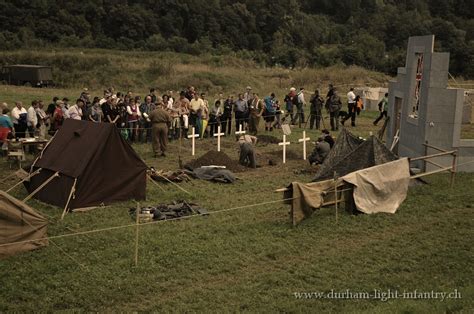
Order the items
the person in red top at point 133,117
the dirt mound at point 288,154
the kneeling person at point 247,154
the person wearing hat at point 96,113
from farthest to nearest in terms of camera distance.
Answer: the person in red top at point 133,117 < the person wearing hat at point 96,113 < the dirt mound at point 288,154 < the kneeling person at point 247,154

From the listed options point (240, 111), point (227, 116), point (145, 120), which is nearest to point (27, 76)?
point (227, 116)

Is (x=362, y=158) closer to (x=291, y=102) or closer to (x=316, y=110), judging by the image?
(x=316, y=110)

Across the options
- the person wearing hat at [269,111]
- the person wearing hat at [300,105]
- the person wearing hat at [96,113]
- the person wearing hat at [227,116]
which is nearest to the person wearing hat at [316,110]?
the person wearing hat at [300,105]

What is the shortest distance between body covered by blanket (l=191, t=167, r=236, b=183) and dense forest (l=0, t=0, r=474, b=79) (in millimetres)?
49515

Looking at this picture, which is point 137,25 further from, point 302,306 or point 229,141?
point 302,306

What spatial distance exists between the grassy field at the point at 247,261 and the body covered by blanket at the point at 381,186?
32 cm

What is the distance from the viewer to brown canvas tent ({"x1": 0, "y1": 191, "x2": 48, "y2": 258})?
10914mm

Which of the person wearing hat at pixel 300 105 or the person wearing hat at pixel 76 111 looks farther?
the person wearing hat at pixel 300 105

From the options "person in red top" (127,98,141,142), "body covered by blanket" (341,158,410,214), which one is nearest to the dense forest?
"person in red top" (127,98,141,142)

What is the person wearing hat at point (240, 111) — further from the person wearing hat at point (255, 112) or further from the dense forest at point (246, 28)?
the dense forest at point (246, 28)

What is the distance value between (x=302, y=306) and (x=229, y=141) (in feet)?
49.8

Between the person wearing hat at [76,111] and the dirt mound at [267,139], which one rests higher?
the person wearing hat at [76,111]

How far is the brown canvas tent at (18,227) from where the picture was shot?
1091cm

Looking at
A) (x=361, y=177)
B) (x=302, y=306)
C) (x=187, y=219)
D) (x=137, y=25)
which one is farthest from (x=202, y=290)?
(x=137, y=25)
